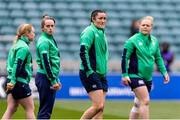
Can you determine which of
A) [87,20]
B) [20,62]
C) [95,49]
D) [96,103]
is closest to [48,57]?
[20,62]

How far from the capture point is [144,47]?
14.3 meters

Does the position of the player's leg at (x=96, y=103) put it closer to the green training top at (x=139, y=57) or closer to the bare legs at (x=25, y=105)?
the bare legs at (x=25, y=105)

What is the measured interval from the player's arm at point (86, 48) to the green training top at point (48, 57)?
0.45 meters

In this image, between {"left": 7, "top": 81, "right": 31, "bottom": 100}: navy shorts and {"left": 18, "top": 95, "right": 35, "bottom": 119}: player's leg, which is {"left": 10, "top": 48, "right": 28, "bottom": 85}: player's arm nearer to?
{"left": 7, "top": 81, "right": 31, "bottom": 100}: navy shorts

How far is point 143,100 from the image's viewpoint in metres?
14.1

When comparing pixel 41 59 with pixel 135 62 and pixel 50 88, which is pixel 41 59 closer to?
pixel 50 88

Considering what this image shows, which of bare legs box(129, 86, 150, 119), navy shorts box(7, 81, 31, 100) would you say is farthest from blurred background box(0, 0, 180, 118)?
navy shorts box(7, 81, 31, 100)

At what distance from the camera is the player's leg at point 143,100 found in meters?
14.0

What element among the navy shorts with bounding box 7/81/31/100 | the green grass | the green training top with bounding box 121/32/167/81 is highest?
the green training top with bounding box 121/32/167/81

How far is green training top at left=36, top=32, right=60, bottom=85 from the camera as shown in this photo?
12.8m

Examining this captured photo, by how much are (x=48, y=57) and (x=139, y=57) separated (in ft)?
7.10

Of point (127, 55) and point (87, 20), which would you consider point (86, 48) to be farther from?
point (87, 20)

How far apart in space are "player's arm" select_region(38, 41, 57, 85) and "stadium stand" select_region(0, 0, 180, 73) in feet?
52.0

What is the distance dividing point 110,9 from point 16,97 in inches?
774
